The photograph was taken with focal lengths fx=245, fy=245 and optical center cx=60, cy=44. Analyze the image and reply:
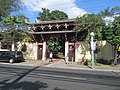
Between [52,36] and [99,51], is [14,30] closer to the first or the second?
[52,36]

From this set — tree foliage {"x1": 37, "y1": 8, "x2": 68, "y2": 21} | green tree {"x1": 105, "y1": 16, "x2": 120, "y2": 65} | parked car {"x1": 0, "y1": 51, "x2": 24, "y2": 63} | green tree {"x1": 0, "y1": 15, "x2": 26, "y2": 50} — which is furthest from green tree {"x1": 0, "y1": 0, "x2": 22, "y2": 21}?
tree foliage {"x1": 37, "y1": 8, "x2": 68, "y2": 21}

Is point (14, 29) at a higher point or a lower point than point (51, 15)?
lower

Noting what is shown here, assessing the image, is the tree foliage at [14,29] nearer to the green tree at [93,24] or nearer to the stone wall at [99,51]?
the stone wall at [99,51]

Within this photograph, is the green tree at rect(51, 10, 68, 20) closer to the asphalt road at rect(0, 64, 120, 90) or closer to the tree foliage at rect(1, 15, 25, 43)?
the tree foliage at rect(1, 15, 25, 43)

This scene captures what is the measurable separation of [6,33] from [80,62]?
11725 millimetres

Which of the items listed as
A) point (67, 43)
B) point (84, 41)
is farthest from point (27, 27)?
point (84, 41)

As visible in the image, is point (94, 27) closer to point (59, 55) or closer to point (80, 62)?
Result: point (80, 62)

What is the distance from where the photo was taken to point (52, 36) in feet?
117

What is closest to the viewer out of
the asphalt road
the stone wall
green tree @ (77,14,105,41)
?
the asphalt road

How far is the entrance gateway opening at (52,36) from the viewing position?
33656mm

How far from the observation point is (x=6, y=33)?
116 ft

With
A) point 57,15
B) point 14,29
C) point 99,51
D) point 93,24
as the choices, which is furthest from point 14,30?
point 57,15

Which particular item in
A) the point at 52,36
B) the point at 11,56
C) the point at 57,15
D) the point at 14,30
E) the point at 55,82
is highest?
the point at 57,15

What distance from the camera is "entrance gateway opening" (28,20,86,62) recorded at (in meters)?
33.7
